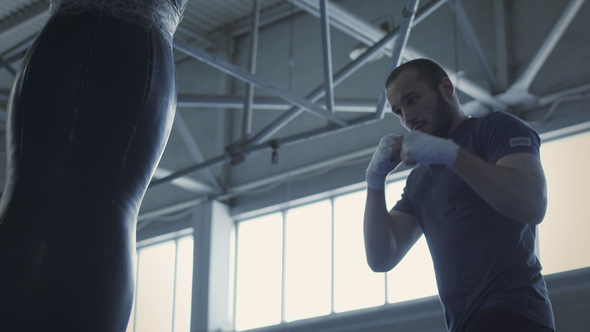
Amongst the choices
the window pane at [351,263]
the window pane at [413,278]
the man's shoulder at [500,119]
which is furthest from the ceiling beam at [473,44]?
the man's shoulder at [500,119]

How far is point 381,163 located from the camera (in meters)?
2.62

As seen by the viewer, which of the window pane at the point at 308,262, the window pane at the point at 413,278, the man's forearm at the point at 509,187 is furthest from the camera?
the window pane at the point at 308,262

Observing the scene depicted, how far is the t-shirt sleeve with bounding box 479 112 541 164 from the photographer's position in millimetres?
2219

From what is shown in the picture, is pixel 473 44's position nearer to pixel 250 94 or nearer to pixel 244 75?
pixel 250 94

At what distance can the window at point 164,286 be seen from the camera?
11203mm

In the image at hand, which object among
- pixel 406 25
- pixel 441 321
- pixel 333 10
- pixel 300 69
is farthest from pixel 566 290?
pixel 300 69

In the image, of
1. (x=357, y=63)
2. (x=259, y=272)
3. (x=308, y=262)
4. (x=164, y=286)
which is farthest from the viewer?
(x=164, y=286)

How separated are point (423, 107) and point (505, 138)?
0.39 m

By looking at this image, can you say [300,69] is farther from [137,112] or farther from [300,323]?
[137,112]

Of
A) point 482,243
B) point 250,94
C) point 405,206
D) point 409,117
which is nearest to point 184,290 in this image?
point 250,94

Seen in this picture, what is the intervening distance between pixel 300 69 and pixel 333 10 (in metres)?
2.86

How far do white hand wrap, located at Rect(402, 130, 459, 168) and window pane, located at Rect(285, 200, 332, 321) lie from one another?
299 inches

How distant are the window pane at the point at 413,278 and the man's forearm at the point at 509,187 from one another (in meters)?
6.70

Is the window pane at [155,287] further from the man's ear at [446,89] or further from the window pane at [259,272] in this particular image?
the man's ear at [446,89]
